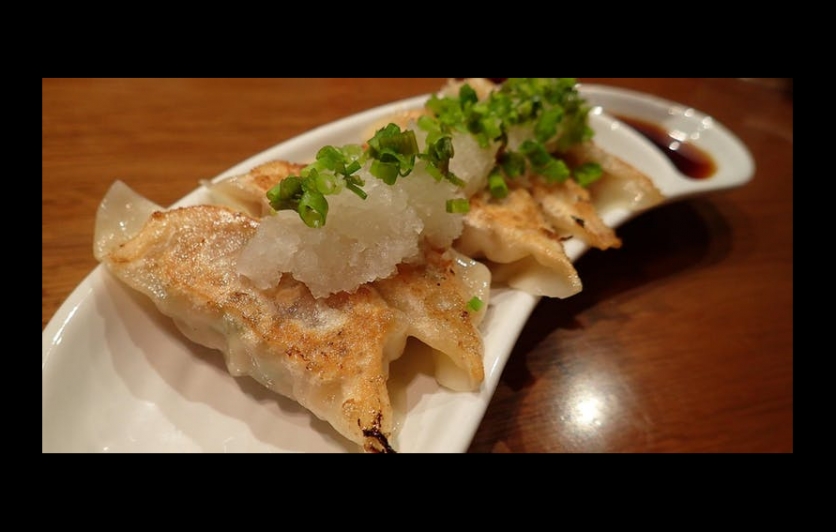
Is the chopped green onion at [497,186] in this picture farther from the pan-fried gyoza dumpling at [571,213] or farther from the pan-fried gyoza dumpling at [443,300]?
the pan-fried gyoza dumpling at [443,300]

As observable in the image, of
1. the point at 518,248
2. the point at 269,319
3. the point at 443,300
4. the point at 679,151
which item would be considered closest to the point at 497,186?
the point at 518,248

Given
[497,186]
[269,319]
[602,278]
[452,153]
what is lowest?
[602,278]

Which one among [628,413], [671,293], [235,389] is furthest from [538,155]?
[235,389]

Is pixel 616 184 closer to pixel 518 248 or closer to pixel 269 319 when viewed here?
pixel 518 248

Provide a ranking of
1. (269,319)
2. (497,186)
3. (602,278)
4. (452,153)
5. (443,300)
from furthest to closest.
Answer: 1. (602,278)
2. (497,186)
3. (452,153)
4. (443,300)
5. (269,319)

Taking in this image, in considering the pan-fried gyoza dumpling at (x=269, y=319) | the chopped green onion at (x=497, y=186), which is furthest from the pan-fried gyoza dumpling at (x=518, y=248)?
the pan-fried gyoza dumpling at (x=269, y=319)

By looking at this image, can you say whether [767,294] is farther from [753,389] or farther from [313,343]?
[313,343]
